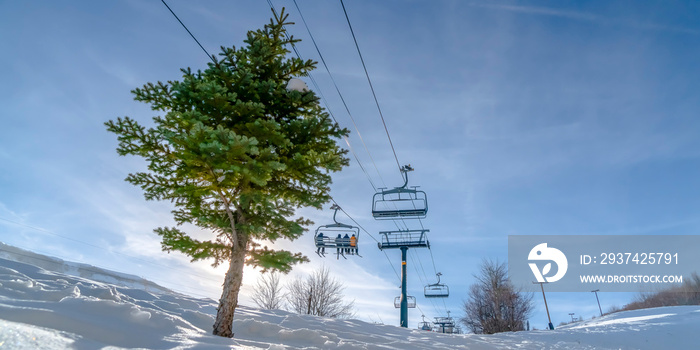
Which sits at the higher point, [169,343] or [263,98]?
[263,98]

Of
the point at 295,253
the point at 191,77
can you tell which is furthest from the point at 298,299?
the point at 191,77

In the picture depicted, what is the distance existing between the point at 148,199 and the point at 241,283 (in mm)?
3276

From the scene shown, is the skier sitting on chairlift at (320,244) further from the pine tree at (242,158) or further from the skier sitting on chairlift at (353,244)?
the pine tree at (242,158)

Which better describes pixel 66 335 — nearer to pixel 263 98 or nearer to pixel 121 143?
pixel 121 143

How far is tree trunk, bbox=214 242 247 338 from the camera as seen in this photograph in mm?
6660

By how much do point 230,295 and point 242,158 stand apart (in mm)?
3042

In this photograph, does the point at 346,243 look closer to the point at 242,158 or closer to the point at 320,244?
the point at 320,244

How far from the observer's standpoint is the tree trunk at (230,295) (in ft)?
Answer: 21.9

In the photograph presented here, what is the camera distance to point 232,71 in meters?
8.21

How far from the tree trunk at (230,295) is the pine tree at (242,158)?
0.07 feet

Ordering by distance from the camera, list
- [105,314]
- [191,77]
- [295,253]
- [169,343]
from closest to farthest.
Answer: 1. [169,343]
2. [105,314]
3. [191,77]
4. [295,253]

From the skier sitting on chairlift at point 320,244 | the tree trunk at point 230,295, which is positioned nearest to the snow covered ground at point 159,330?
the tree trunk at point 230,295

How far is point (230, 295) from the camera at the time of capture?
690cm

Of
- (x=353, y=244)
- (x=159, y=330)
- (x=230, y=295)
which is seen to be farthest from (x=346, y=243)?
(x=159, y=330)
